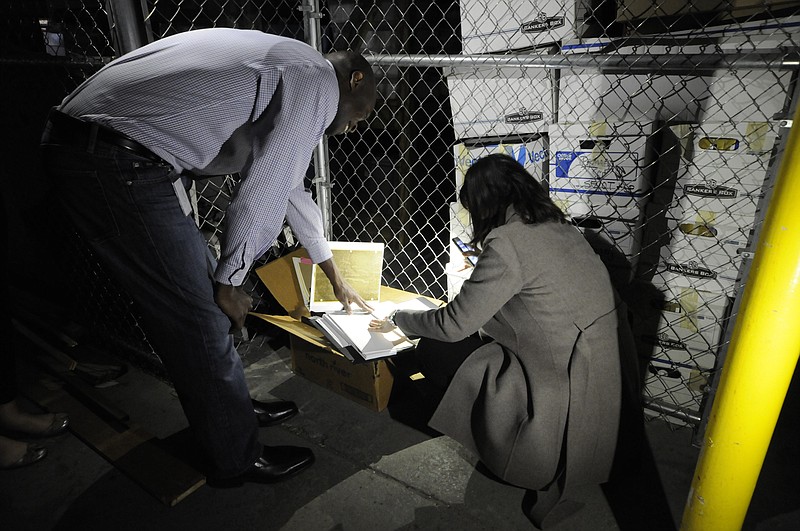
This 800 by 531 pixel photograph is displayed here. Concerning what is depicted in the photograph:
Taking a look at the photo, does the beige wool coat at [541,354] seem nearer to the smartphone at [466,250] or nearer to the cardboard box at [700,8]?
the smartphone at [466,250]

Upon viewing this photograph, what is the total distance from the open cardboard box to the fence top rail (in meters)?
1.20

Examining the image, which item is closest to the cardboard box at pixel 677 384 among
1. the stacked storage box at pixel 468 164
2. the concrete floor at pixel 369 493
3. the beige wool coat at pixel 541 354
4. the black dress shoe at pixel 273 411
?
the concrete floor at pixel 369 493

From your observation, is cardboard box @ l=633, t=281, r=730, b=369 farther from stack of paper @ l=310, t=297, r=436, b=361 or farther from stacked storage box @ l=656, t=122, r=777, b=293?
stack of paper @ l=310, t=297, r=436, b=361

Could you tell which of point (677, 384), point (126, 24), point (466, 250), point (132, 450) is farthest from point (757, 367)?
point (126, 24)

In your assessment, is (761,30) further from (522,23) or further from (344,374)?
(344,374)

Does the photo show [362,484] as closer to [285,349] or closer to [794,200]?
[285,349]

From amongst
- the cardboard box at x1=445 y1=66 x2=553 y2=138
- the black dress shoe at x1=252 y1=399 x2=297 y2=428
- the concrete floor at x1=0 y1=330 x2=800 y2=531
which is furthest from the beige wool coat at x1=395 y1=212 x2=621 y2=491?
the black dress shoe at x1=252 y1=399 x2=297 y2=428

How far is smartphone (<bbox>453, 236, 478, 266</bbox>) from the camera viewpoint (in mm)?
2494

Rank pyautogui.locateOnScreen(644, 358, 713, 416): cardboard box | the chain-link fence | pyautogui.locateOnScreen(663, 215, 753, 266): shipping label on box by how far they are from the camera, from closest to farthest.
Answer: the chain-link fence → pyautogui.locateOnScreen(663, 215, 753, 266): shipping label on box → pyautogui.locateOnScreen(644, 358, 713, 416): cardboard box

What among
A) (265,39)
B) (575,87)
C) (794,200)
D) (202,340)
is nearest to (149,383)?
(202,340)

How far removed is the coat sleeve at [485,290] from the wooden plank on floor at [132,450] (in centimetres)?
122

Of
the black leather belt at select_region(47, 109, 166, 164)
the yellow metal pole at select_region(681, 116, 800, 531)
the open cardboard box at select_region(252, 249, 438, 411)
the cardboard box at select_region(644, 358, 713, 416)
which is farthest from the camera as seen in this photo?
the open cardboard box at select_region(252, 249, 438, 411)

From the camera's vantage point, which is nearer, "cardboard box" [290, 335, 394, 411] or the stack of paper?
the stack of paper

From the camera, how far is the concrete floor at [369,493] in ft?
6.04
